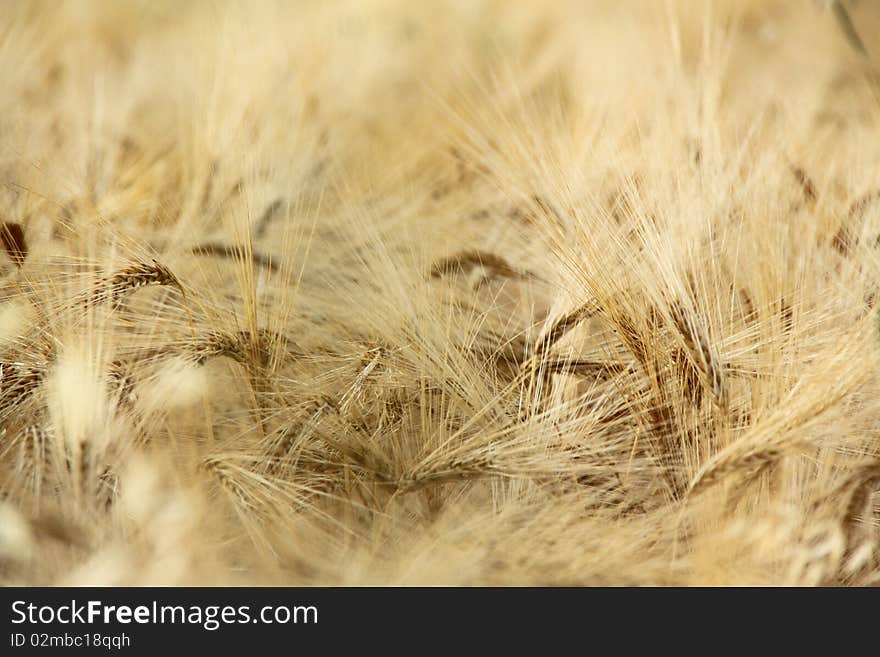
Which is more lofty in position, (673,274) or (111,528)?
(673,274)

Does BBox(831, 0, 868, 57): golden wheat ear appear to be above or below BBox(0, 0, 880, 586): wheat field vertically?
above

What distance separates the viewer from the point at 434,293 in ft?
2.46

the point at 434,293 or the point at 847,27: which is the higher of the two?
the point at 847,27

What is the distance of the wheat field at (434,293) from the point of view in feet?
2.29

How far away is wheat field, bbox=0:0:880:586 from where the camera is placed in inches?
27.5

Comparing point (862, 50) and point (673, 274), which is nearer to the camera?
point (673, 274)

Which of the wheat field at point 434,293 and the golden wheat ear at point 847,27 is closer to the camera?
the wheat field at point 434,293

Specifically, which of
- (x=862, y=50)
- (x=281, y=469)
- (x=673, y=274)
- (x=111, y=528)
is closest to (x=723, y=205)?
(x=673, y=274)

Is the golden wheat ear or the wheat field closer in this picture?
the wheat field

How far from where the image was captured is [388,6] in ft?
2.59

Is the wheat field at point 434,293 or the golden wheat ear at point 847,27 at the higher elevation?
the golden wheat ear at point 847,27
